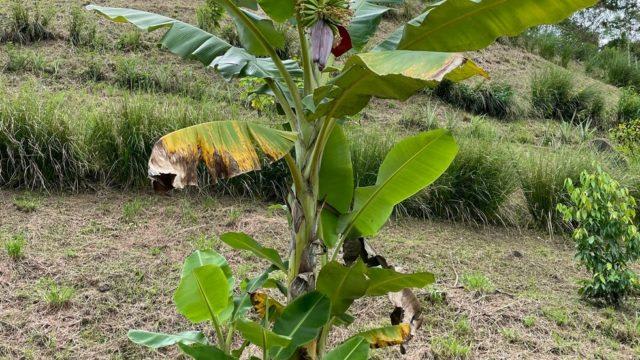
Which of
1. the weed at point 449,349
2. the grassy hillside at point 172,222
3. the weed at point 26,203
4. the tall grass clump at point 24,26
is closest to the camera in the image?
the weed at point 449,349

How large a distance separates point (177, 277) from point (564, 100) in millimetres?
9789

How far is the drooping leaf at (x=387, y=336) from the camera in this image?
2.80 meters

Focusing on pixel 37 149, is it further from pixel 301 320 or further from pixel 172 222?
pixel 301 320

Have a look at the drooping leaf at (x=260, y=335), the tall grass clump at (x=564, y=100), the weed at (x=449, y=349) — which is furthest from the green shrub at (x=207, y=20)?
the drooping leaf at (x=260, y=335)

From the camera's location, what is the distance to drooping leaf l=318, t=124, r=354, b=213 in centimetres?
298

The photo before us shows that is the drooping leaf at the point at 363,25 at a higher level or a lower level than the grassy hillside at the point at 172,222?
higher

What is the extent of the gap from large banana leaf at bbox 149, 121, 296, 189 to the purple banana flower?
363mm

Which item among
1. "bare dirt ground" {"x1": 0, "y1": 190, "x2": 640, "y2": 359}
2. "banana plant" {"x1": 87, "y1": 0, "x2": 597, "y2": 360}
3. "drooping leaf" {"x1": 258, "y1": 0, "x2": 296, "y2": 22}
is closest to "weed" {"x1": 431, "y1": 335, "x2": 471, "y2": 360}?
"bare dirt ground" {"x1": 0, "y1": 190, "x2": 640, "y2": 359}

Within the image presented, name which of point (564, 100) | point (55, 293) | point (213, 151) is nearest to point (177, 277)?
point (55, 293)

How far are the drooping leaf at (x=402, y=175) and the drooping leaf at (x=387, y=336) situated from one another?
0.48 metres

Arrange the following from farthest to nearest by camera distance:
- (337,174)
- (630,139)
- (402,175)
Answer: (630,139)
(337,174)
(402,175)

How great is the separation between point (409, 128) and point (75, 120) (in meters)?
5.00

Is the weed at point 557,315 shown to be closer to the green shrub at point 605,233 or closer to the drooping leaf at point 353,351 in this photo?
the green shrub at point 605,233

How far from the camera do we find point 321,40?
2.42 metres
